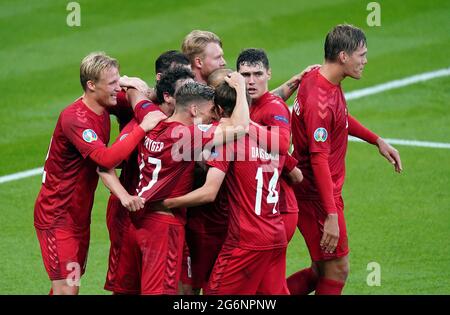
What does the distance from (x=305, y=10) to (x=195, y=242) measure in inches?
373

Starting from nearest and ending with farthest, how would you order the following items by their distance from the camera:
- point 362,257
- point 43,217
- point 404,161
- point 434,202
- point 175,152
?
point 175,152
point 43,217
point 362,257
point 434,202
point 404,161

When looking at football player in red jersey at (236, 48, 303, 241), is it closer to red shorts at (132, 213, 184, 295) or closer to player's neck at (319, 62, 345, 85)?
player's neck at (319, 62, 345, 85)

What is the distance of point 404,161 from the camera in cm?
1364

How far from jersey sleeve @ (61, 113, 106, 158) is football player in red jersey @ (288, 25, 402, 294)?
1730 mm

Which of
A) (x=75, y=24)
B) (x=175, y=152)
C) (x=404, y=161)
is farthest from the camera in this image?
(x=75, y=24)

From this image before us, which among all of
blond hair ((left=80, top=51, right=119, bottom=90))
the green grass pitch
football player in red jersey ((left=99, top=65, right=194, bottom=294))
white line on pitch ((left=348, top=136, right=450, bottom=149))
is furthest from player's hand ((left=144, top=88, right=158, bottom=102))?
white line on pitch ((left=348, top=136, right=450, bottom=149))

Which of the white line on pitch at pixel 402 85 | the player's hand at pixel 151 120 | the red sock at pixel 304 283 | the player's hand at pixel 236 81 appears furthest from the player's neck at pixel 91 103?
the white line on pitch at pixel 402 85

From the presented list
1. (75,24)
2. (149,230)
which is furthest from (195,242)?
(75,24)

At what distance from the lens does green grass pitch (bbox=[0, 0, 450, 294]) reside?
11.1 metres

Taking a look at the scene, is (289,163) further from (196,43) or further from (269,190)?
(196,43)

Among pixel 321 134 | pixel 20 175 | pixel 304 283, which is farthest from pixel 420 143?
pixel 321 134

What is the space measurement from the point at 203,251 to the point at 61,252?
1.17m

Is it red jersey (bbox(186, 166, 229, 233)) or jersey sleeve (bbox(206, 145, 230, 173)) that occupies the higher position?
jersey sleeve (bbox(206, 145, 230, 173))
